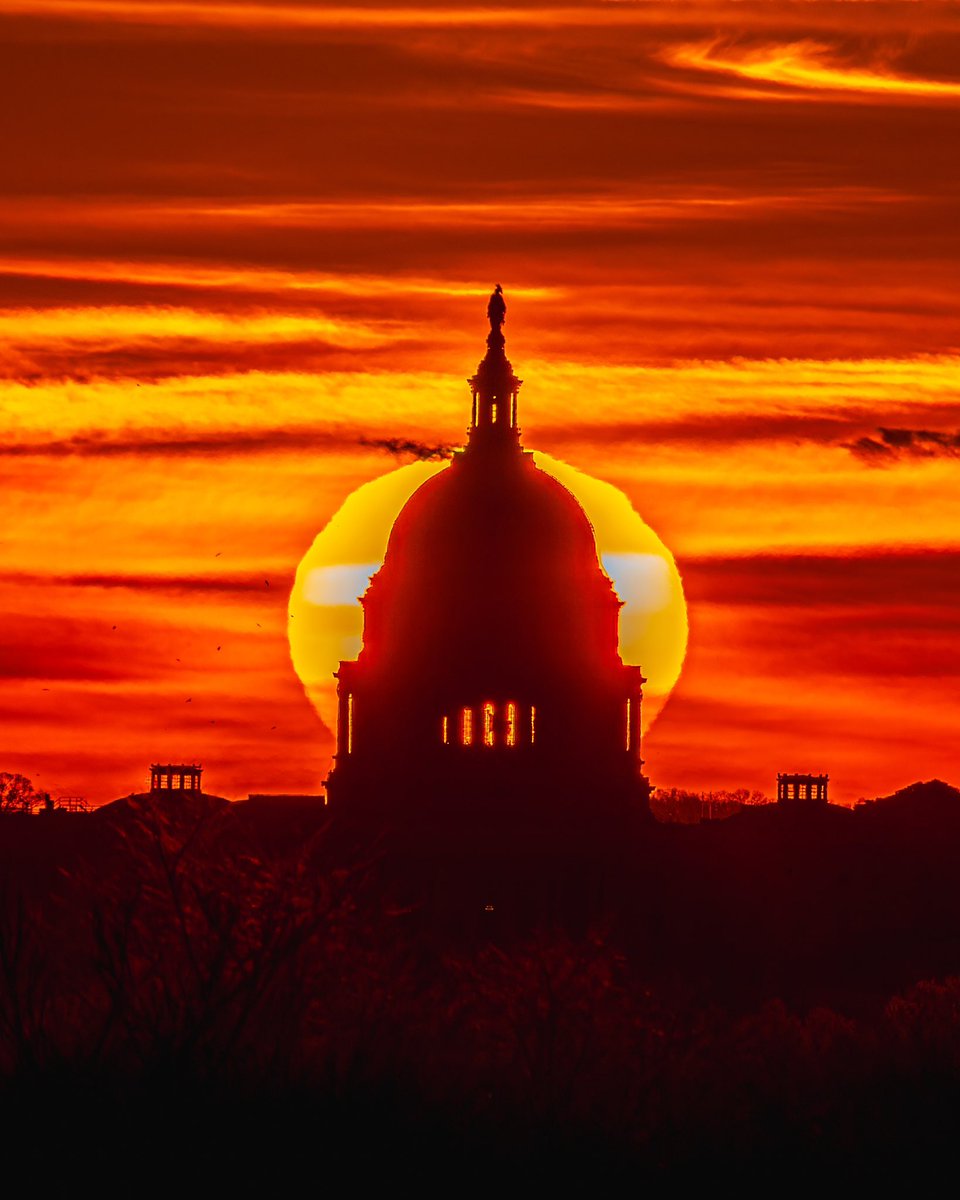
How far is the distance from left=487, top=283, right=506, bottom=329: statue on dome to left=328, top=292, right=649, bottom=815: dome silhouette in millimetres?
137

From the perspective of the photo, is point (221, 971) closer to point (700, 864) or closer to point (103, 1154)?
point (103, 1154)

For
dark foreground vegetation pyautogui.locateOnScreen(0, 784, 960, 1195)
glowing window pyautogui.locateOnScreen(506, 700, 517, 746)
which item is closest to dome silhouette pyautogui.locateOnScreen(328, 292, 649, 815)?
glowing window pyautogui.locateOnScreen(506, 700, 517, 746)

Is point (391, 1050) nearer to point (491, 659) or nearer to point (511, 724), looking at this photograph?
point (491, 659)

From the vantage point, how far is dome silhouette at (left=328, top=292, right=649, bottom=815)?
6196 inches

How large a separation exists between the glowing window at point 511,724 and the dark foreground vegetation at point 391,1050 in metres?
14.2

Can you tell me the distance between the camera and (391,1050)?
7775 cm

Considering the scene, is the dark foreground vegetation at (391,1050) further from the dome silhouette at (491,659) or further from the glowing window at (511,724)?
the glowing window at (511,724)

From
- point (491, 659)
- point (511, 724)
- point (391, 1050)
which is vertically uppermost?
point (491, 659)

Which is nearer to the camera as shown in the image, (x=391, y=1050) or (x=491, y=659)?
(x=391, y=1050)

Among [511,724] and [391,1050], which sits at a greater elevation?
[511,724]

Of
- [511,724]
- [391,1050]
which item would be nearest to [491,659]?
[511,724]

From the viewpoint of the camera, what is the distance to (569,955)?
409 feet

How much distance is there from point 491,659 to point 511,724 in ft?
11.2

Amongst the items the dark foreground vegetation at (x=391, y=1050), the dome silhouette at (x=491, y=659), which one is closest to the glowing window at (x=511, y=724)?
the dome silhouette at (x=491, y=659)
